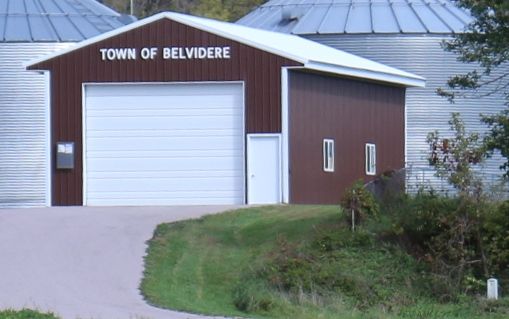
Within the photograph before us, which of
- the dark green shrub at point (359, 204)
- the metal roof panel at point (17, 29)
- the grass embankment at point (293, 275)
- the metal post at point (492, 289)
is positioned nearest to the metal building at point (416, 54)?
the metal roof panel at point (17, 29)

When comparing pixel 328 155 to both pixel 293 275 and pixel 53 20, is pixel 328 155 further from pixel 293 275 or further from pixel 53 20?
pixel 293 275

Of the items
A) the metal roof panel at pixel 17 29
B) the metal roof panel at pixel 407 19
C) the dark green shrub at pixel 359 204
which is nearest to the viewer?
the dark green shrub at pixel 359 204

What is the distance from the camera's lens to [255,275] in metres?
25.5

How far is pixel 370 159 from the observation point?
42875 millimetres

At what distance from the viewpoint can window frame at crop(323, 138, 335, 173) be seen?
131 feet

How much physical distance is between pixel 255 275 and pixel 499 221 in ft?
16.3

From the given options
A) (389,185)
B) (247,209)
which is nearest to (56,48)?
(247,209)

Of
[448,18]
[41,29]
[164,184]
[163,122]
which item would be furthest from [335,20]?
[164,184]

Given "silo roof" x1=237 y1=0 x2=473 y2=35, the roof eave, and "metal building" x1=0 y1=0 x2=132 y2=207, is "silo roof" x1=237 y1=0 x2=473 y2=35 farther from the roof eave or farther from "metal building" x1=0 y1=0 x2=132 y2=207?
"metal building" x1=0 y1=0 x2=132 y2=207

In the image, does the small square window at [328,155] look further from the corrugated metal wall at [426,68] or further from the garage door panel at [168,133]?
the corrugated metal wall at [426,68]

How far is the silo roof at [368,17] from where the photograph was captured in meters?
47.9

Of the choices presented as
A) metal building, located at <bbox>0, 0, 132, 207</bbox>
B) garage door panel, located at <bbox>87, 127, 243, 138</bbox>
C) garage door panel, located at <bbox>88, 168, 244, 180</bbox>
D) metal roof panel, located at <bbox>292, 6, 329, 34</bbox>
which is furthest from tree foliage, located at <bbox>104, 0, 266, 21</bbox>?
garage door panel, located at <bbox>88, 168, 244, 180</bbox>

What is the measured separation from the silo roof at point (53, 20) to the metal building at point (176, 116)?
303 inches

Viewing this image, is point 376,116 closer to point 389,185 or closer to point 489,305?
point 389,185
